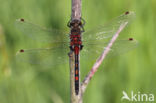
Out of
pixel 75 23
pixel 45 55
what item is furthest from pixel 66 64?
pixel 75 23

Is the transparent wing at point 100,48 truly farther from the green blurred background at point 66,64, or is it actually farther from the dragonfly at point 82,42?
the green blurred background at point 66,64

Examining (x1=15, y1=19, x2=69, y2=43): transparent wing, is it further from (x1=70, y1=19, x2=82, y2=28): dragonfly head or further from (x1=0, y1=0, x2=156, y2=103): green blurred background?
(x1=0, y1=0, x2=156, y2=103): green blurred background

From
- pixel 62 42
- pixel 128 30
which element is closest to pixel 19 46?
pixel 62 42

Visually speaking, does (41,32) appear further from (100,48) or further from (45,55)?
(100,48)

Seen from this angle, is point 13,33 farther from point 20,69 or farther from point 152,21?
point 152,21

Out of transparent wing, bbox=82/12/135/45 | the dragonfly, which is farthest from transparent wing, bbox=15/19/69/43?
transparent wing, bbox=82/12/135/45

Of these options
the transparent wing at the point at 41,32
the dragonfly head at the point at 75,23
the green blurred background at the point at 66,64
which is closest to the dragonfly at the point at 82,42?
the transparent wing at the point at 41,32
